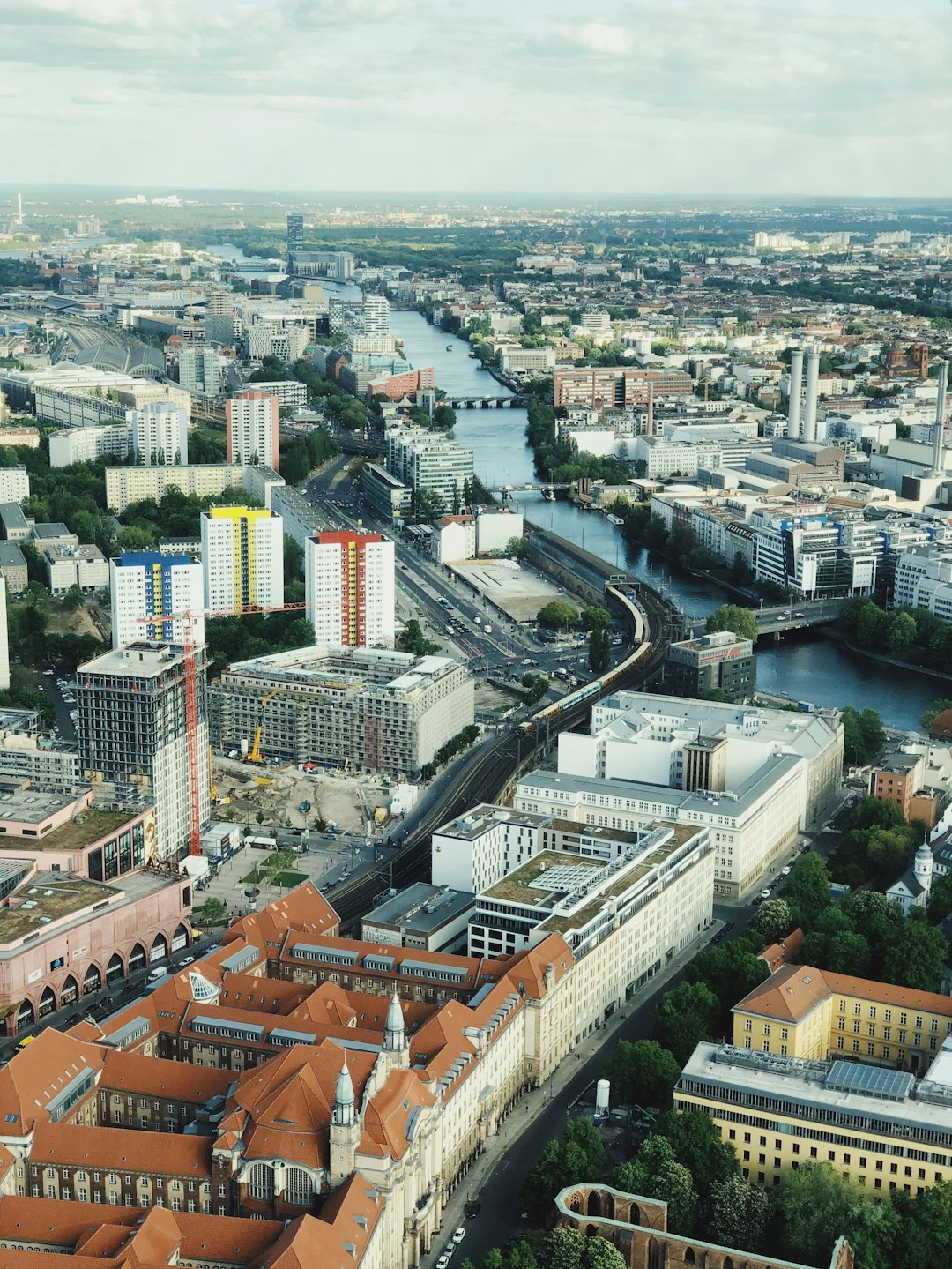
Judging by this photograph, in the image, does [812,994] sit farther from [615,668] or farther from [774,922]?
[615,668]

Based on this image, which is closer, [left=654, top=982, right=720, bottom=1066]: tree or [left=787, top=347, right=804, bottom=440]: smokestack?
[left=654, top=982, right=720, bottom=1066]: tree

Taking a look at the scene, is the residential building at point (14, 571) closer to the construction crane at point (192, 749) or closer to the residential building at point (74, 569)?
the residential building at point (74, 569)

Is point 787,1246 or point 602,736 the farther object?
point 602,736

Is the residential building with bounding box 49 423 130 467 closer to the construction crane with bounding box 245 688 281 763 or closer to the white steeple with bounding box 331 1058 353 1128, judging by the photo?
the construction crane with bounding box 245 688 281 763

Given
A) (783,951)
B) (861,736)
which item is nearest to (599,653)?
(861,736)

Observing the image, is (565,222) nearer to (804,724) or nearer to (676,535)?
(676,535)

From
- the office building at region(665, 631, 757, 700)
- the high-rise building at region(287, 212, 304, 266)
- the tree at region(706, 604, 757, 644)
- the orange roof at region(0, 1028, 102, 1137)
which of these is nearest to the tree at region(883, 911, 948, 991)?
the orange roof at region(0, 1028, 102, 1137)

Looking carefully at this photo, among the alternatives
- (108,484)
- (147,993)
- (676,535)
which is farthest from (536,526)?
(147,993)
